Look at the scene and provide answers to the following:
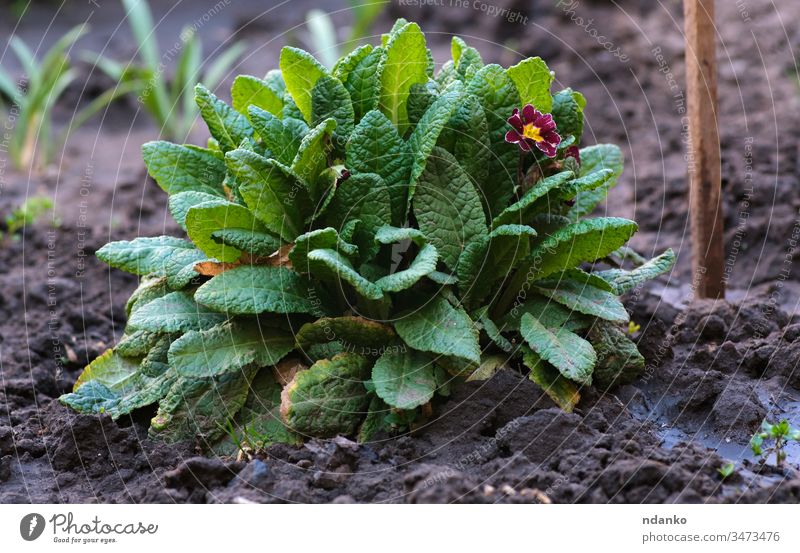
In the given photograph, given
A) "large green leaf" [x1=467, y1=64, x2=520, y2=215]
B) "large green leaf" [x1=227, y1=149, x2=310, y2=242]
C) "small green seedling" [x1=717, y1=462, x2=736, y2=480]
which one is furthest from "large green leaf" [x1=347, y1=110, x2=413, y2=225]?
"small green seedling" [x1=717, y1=462, x2=736, y2=480]

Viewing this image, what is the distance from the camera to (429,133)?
10.4ft

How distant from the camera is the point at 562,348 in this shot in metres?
3.20

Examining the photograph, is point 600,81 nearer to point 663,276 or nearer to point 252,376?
point 663,276

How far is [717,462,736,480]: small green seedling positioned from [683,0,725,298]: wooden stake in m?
1.72

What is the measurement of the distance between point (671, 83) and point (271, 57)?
395 centimetres

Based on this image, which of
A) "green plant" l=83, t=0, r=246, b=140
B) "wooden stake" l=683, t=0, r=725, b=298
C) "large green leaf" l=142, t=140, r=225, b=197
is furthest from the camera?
"green plant" l=83, t=0, r=246, b=140

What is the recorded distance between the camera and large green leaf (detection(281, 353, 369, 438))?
3.18m

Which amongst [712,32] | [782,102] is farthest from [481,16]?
[712,32]

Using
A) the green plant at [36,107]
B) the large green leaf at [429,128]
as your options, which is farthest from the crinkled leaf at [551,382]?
the green plant at [36,107]

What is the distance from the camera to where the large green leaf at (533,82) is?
3430 millimetres

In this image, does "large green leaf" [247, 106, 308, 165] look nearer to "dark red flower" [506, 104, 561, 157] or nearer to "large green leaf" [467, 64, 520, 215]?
"large green leaf" [467, 64, 520, 215]

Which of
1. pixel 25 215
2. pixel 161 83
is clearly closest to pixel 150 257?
pixel 25 215

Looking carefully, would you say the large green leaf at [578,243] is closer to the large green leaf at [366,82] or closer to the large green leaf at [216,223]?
the large green leaf at [366,82]

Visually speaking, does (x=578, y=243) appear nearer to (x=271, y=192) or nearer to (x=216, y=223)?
(x=271, y=192)
